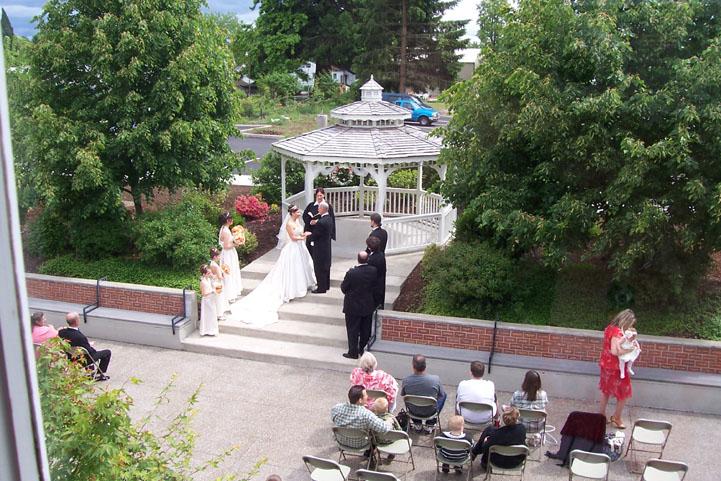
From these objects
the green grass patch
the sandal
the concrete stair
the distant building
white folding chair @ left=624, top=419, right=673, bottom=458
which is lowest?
the sandal

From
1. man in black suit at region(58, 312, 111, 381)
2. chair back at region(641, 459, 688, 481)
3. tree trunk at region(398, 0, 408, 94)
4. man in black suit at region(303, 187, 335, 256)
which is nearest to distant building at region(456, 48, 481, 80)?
tree trunk at region(398, 0, 408, 94)

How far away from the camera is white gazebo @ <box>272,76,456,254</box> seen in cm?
1436

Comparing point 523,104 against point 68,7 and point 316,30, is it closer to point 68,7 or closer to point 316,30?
point 68,7

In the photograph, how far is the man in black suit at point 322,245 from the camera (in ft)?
39.8

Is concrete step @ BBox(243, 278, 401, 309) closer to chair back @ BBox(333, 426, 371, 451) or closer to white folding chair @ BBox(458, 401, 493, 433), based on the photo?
white folding chair @ BBox(458, 401, 493, 433)

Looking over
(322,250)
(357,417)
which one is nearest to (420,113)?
(322,250)

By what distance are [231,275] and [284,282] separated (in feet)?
3.00

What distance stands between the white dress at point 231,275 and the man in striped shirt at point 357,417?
5076 mm

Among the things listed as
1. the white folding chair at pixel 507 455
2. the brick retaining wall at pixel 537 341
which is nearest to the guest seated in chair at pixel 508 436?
the white folding chair at pixel 507 455

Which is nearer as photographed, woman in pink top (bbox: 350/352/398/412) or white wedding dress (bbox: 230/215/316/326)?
woman in pink top (bbox: 350/352/398/412)

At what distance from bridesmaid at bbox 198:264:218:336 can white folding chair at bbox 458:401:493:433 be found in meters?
4.62

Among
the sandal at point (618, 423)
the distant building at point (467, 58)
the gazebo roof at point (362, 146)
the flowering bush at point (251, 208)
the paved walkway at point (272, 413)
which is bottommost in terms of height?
the paved walkway at point (272, 413)

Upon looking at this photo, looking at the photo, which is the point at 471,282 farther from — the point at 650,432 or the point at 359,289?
the point at 650,432

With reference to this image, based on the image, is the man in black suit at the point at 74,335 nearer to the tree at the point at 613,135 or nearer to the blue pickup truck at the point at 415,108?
the tree at the point at 613,135
